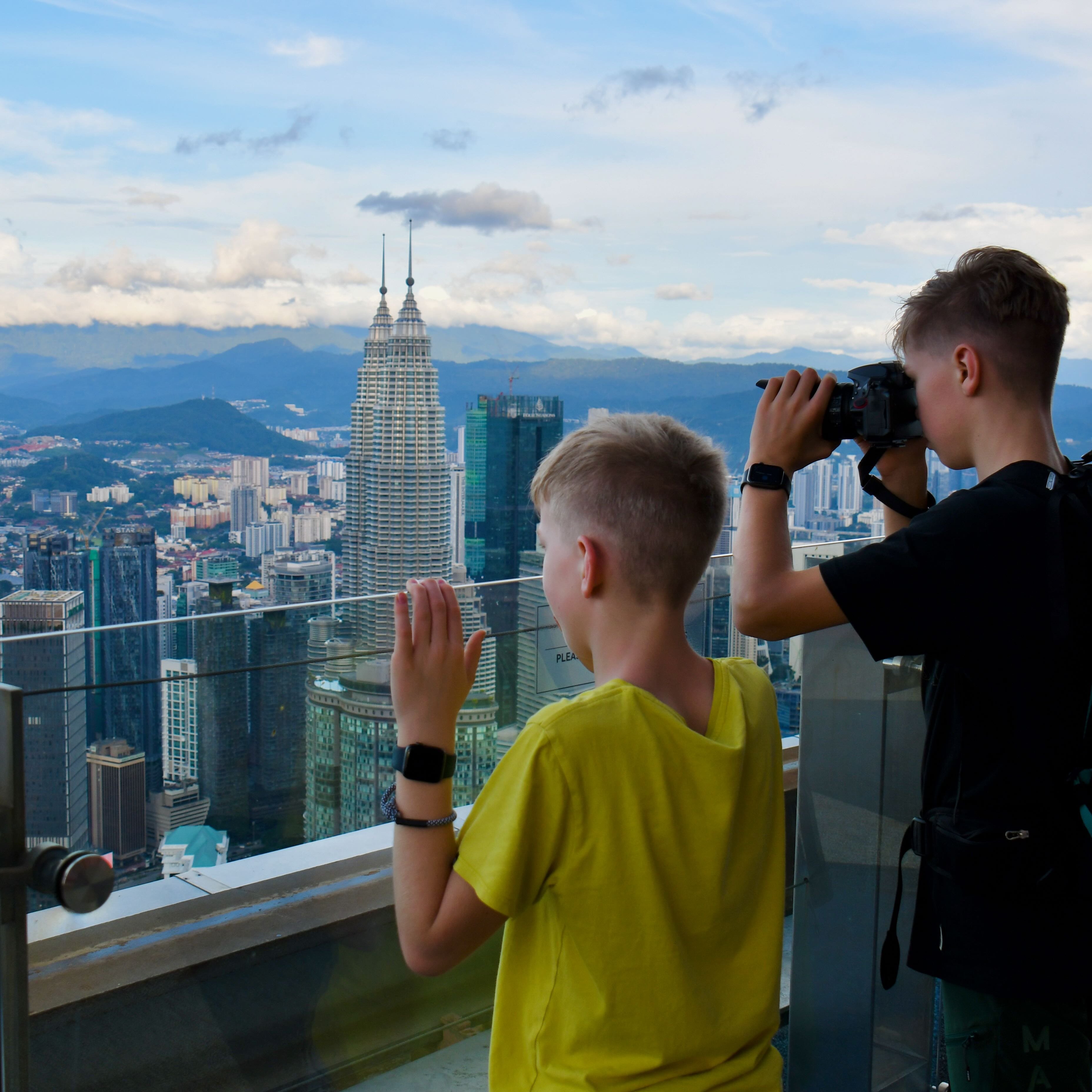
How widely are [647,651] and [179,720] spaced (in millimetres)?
501

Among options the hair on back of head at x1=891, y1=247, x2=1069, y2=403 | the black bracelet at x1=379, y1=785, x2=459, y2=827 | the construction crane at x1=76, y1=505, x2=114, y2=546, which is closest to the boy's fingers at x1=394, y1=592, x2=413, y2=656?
the black bracelet at x1=379, y1=785, x2=459, y2=827

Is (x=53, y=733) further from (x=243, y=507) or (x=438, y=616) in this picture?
(x=243, y=507)

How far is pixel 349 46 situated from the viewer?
182ft

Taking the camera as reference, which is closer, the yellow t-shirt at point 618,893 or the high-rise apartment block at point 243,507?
the yellow t-shirt at point 618,893

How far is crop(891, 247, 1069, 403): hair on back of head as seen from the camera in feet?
3.54

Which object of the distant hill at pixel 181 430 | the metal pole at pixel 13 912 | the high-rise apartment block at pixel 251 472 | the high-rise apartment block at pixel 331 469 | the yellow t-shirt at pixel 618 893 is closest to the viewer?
the yellow t-shirt at pixel 618 893

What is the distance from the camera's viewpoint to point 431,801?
755 mm

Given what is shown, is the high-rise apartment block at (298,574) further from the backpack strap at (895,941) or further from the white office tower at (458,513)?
the backpack strap at (895,941)

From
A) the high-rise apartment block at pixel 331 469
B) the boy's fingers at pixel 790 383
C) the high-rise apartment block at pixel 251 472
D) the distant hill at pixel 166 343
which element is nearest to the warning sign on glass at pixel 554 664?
the boy's fingers at pixel 790 383

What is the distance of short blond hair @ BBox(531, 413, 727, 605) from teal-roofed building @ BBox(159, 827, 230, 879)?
0.51m

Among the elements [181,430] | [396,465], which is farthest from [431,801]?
[396,465]

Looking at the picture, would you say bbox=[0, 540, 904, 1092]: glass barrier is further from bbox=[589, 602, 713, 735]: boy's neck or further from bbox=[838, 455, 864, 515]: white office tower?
bbox=[838, 455, 864, 515]: white office tower

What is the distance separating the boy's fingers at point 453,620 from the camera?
0.82 meters

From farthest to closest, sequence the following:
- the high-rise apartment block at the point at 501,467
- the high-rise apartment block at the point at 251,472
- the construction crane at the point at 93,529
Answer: the high-rise apartment block at the point at 251,472, the construction crane at the point at 93,529, the high-rise apartment block at the point at 501,467
